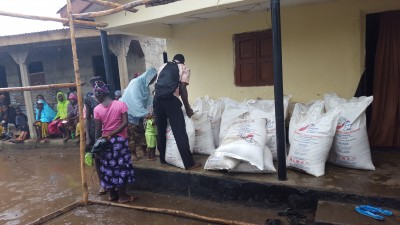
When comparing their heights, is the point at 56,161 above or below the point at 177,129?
below

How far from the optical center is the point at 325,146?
330cm

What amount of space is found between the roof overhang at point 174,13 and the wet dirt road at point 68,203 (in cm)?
235

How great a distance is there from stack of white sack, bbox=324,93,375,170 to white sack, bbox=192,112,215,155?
1631mm

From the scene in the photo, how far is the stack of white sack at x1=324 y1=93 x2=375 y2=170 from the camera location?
11.1 ft

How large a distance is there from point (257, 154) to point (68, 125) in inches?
256

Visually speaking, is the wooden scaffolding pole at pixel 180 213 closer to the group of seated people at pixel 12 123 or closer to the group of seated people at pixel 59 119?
the group of seated people at pixel 59 119

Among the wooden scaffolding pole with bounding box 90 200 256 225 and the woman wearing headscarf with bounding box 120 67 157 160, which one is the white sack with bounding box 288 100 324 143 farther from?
the woman wearing headscarf with bounding box 120 67 157 160

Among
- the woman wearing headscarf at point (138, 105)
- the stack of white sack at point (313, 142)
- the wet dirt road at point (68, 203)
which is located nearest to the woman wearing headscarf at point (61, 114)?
the wet dirt road at point (68, 203)

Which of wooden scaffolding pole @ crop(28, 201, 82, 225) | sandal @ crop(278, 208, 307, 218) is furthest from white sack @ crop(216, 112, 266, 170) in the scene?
wooden scaffolding pole @ crop(28, 201, 82, 225)

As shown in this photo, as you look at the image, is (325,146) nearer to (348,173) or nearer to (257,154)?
(348,173)

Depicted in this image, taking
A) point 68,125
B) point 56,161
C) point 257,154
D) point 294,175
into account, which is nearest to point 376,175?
point 294,175

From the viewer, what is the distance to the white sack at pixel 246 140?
342 cm

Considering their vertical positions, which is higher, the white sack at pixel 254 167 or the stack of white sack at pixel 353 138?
the stack of white sack at pixel 353 138

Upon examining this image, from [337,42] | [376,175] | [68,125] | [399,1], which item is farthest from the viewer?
[68,125]
